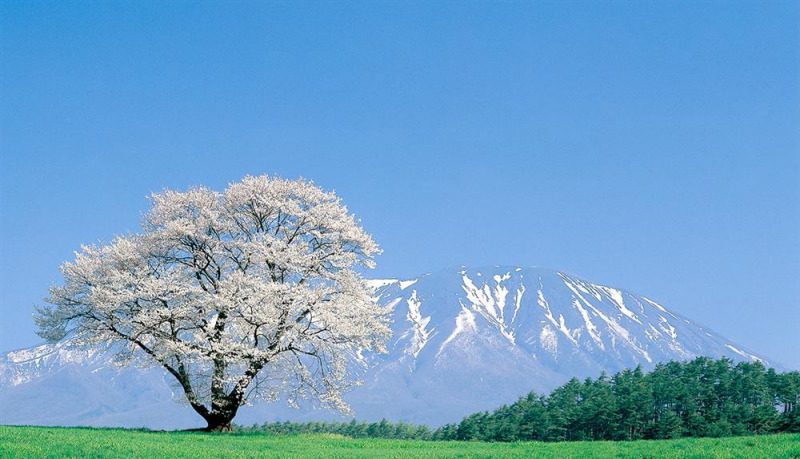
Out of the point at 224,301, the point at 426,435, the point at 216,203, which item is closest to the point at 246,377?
the point at 224,301

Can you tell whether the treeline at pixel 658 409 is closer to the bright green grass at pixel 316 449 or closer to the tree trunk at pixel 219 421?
the tree trunk at pixel 219 421

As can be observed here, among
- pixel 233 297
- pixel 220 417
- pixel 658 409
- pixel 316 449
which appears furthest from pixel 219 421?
pixel 658 409

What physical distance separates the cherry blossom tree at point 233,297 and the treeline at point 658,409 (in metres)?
25.1

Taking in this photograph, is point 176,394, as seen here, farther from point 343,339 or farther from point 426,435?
point 426,435

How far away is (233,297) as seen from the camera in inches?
1719

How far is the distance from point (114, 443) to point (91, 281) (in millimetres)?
18339

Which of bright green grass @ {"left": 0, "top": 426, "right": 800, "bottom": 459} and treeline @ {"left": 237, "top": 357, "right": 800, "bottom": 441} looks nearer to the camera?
bright green grass @ {"left": 0, "top": 426, "right": 800, "bottom": 459}

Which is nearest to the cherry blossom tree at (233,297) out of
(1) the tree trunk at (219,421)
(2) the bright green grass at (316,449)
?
(1) the tree trunk at (219,421)

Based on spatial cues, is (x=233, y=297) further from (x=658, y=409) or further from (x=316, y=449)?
(x=658, y=409)

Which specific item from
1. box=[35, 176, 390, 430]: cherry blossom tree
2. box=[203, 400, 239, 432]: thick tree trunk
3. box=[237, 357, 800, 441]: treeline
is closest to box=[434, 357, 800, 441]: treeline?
box=[237, 357, 800, 441]: treeline

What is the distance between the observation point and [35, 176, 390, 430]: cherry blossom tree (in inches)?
1727

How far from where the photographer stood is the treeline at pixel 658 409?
62000mm

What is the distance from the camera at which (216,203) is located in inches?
1870

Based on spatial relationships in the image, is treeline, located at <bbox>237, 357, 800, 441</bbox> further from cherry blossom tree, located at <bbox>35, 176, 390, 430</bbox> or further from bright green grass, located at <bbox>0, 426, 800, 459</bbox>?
bright green grass, located at <bbox>0, 426, 800, 459</bbox>
